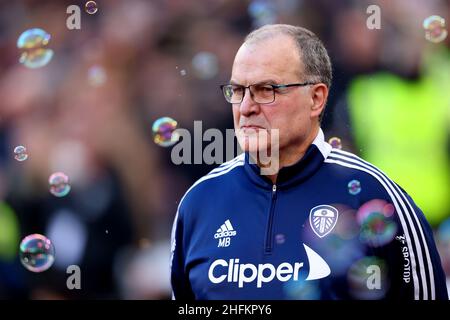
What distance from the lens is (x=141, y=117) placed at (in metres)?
4.31

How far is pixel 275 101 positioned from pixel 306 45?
26 cm

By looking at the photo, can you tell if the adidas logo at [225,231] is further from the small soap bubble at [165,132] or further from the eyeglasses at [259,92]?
the small soap bubble at [165,132]

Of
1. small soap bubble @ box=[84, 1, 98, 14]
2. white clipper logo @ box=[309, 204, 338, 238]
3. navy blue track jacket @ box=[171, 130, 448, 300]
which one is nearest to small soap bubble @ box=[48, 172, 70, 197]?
Result: small soap bubble @ box=[84, 1, 98, 14]

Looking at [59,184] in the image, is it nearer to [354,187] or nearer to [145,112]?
[145,112]

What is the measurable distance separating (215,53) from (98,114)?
761 millimetres

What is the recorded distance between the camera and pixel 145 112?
14.1ft

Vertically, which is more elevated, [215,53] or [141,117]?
[215,53]

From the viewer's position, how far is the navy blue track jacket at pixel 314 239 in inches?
99.3

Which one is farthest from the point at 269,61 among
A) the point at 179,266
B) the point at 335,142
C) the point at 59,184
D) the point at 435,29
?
the point at 59,184

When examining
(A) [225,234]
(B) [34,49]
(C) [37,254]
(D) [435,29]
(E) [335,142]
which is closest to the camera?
(A) [225,234]

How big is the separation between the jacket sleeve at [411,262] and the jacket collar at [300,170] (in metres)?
0.31
